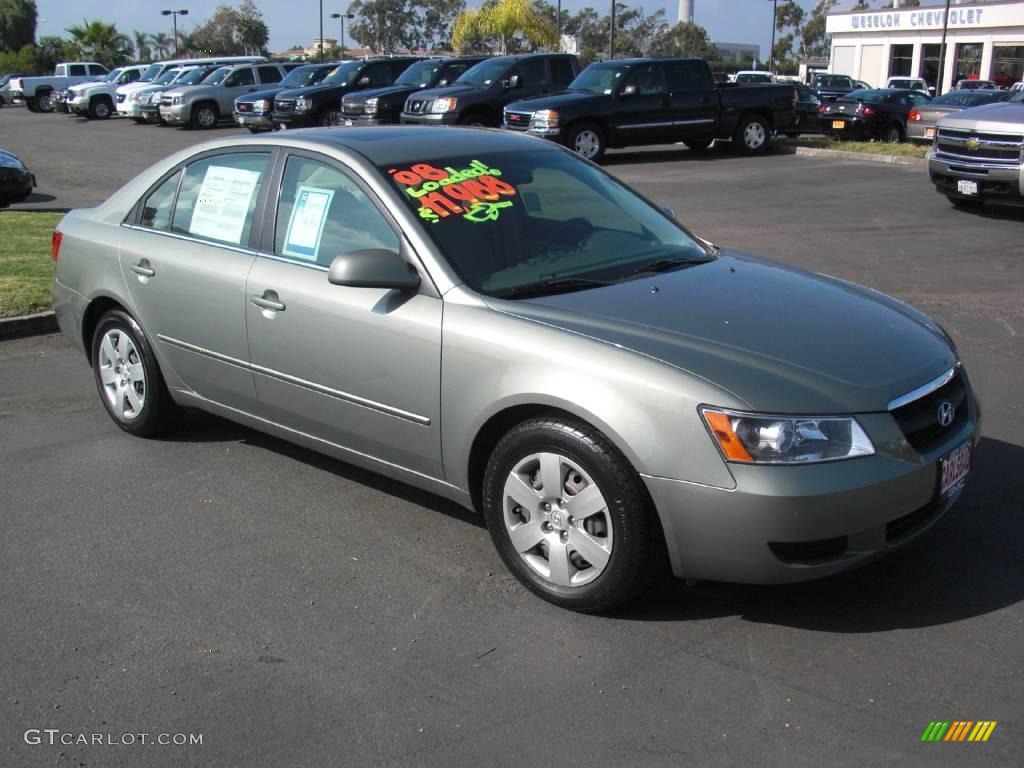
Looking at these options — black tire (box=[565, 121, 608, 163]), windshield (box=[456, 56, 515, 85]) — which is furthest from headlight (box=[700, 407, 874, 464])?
windshield (box=[456, 56, 515, 85])

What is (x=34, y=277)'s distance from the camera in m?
9.15

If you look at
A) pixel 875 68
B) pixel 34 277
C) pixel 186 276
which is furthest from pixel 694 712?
pixel 875 68

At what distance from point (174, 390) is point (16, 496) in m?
0.90

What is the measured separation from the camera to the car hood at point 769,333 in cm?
355

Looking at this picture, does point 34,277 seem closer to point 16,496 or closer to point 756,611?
point 16,496

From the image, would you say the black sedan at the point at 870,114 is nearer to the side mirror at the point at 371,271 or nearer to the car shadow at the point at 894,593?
the car shadow at the point at 894,593

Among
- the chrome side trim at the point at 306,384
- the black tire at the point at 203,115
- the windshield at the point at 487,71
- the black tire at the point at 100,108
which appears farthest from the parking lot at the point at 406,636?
the black tire at the point at 100,108

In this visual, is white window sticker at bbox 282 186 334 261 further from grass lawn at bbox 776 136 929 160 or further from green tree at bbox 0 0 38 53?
green tree at bbox 0 0 38 53

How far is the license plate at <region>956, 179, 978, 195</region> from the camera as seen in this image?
1259cm

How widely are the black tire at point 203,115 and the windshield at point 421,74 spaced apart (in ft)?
26.3

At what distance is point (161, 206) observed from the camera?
18.2 feet

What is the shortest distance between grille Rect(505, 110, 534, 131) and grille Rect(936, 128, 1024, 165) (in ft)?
28.4

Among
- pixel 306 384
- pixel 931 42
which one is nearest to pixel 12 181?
pixel 306 384

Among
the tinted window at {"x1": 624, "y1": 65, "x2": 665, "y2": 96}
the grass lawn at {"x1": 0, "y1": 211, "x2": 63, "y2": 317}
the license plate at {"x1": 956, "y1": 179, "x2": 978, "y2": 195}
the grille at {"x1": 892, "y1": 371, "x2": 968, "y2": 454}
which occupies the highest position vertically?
the tinted window at {"x1": 624, "y1": 65, "x2": 665, "y2": 96}
